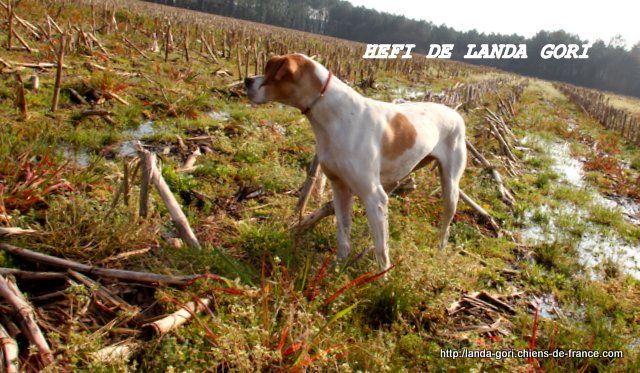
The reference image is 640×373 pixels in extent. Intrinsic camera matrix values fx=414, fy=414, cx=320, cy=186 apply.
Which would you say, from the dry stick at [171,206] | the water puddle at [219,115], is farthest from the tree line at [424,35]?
the dry stick at [171,206]

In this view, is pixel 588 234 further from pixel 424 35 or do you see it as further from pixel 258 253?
pixel 424 35

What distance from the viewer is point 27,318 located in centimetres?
231

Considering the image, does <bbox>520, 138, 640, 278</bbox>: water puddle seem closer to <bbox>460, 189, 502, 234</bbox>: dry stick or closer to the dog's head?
<bbox>460, 189, 502, 234</bbox>: dry stick

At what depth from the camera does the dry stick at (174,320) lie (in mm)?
2473

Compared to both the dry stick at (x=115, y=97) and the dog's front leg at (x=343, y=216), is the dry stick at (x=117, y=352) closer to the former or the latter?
the dog's front leg at (x=343, y=216)

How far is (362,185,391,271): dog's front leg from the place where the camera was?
3.36m

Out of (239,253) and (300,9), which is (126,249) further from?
(300,9)

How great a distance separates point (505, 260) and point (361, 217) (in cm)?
180

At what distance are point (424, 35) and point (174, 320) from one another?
10743 centimetres

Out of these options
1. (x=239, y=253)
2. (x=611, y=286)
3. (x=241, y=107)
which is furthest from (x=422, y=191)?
(x=241, y=107)

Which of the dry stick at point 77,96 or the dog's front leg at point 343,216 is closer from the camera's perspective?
the dog's front leg at point 343,216

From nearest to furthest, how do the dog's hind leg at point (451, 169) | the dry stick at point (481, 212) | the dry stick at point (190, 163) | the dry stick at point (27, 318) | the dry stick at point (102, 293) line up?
the dry stick at point (27, 318), the dry stick at point (102, 293), the dog's hind leg at point (451, 169), the dry stick at point (190, 163), the dry stick at point (481, 212)

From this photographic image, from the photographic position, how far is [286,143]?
728cm

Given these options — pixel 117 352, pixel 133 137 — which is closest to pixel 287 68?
pixel 117 352
